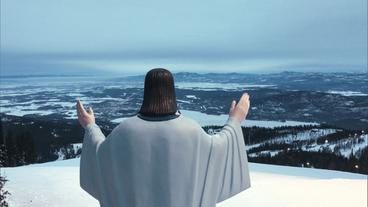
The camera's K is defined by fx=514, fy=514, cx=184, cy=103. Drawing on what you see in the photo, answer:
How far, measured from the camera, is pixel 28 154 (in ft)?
187

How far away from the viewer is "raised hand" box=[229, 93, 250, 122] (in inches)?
145

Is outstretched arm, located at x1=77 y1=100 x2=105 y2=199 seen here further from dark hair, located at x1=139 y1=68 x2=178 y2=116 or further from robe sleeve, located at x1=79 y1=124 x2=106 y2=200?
dark hair, located at x1=139 y1=68 x2=178 y2=116

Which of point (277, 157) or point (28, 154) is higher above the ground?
point (28, 154)

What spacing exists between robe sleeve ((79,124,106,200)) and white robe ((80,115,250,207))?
1cm

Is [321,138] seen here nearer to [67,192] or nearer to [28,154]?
[28,154]

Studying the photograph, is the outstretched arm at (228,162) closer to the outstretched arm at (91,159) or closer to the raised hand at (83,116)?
the outstretched arm at (91,159)

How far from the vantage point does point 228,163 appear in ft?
11.7

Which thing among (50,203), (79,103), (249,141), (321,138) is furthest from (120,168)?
(321,138)

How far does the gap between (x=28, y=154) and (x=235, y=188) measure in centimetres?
5635

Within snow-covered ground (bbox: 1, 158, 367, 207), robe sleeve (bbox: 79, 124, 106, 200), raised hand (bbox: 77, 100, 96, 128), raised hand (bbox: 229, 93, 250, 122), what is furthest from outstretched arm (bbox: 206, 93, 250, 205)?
snow-covered ground (bbox: 1, 158, 367, 207)

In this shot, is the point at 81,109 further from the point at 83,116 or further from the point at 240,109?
the point at 240,109

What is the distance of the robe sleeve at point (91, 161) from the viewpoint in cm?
356

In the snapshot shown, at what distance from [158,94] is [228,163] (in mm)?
689

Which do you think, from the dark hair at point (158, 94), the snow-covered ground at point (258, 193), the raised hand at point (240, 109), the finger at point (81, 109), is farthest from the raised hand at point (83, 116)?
the snow-covered ground at point (258, 193)
